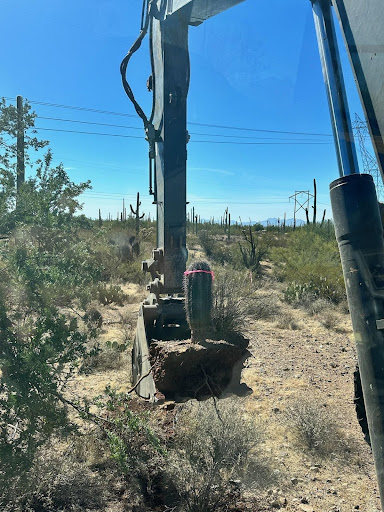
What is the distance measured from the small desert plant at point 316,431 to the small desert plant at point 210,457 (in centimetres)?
55

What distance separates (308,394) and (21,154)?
4678 mm

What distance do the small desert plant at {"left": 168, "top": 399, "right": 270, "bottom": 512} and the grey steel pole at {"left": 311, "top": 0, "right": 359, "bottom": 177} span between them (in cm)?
265

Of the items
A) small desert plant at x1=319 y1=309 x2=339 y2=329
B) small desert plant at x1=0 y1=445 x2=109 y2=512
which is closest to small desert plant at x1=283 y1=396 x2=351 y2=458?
small desert plant at x1=0 y1=445 x2=109 y2=512

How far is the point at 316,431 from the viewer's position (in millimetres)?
4109

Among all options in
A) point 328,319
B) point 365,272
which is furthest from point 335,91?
point 328,319

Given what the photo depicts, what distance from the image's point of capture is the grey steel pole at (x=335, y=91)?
118 cm

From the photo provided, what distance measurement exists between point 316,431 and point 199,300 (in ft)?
6.32

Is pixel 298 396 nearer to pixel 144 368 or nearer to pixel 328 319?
pixel 144 368

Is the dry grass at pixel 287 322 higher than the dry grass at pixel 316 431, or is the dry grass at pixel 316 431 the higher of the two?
the dry grass at pixel 287 322

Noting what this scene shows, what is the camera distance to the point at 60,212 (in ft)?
13.8

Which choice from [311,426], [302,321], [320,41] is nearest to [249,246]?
[302,321]

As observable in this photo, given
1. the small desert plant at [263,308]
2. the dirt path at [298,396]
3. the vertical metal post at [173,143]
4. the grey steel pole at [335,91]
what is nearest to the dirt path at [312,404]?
the dirt path at [298,396]

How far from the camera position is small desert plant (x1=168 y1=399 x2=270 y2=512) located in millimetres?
3047

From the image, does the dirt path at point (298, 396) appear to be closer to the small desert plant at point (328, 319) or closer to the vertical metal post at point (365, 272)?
the small desert plant at point (328, 319)
